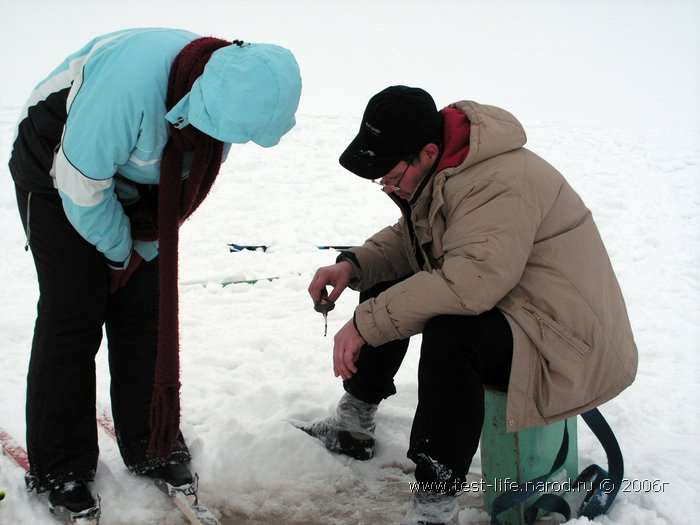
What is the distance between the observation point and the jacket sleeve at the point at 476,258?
188cm

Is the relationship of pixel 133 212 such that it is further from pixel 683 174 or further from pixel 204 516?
pixel 683 174

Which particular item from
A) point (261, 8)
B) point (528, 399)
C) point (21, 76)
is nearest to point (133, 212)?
point (528, 399)

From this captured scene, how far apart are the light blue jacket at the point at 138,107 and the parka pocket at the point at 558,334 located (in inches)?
33.4

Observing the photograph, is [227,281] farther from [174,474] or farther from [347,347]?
[347,347]

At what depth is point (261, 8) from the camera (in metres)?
19.4

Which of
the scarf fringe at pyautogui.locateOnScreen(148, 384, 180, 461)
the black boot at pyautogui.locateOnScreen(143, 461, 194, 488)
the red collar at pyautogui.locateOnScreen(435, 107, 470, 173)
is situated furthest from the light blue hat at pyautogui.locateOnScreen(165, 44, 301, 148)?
the black boot at pyautogui.locateOnScreen(143, 461, 194, 488)

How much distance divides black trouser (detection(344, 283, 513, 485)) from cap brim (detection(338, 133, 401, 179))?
17.5 inches

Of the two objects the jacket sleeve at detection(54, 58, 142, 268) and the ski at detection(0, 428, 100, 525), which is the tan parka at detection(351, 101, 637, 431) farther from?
the ski at detection(0, 428, 100, 525)

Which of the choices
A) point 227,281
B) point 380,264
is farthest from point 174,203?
point 227,281

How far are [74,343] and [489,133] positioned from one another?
53.1 inches

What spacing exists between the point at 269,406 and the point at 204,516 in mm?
734

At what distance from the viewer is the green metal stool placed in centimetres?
213

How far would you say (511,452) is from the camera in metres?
2.14

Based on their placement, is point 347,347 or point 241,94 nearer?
point 241,94
